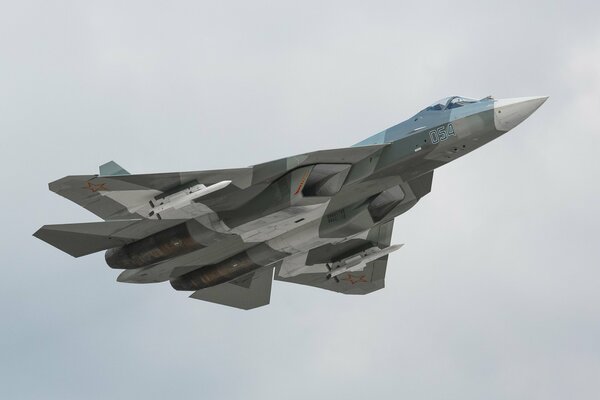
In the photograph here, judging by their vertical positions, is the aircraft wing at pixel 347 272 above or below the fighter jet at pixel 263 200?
below

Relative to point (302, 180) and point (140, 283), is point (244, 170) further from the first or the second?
point (140, 283)

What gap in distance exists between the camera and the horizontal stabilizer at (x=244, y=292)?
1839 inches

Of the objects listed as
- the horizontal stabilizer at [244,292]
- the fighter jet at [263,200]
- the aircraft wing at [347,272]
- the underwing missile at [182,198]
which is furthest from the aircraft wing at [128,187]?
the horizontal stabilizer at [244,292]

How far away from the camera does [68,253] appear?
4016 centimetres

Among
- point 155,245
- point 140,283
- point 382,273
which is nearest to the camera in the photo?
point 155,245

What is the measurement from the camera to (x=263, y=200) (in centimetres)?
3831

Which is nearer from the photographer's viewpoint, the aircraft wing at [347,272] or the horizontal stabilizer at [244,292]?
the aircraft wing at [347,272]

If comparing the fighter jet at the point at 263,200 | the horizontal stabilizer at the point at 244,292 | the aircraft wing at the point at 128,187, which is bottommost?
the horizontal stabilizer at the point at 244,292

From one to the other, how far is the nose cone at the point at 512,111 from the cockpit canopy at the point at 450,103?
3.46 ft

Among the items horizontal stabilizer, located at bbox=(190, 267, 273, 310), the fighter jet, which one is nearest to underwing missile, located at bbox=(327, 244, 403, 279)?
the fighter jet

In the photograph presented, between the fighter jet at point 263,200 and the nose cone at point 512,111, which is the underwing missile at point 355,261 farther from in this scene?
the nose cone at point 512,111

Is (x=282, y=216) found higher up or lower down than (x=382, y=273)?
higher up

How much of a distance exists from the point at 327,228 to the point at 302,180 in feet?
13.8

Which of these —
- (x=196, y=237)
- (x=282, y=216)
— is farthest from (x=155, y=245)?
(x=282, y=216)
